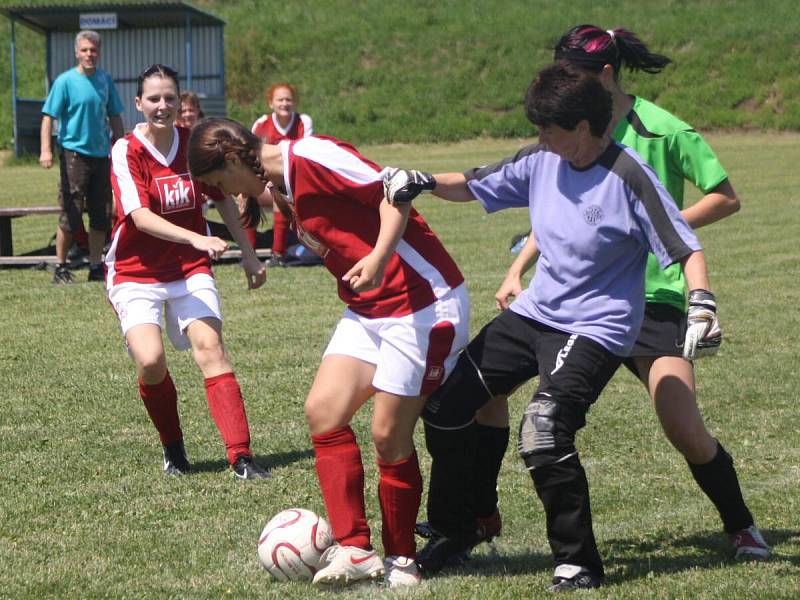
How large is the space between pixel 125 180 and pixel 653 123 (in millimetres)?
2590

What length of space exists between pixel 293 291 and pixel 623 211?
709 centimetres

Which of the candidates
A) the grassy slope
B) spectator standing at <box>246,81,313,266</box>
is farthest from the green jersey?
the grassy slope

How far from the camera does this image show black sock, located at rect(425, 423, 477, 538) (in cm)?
421

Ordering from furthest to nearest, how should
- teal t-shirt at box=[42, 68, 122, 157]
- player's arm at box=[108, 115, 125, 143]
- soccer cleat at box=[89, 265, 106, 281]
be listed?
player's arm at box=[108, 115, 125, 143]
soccer cleat at box=[89, 265, 106, 281]
teal t-shirt at box=[42, 68, 122, 157]

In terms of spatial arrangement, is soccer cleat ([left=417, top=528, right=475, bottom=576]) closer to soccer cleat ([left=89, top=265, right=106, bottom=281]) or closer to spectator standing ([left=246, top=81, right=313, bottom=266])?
soccer cleat ([left=89, top=265, right=106, bottom=281])

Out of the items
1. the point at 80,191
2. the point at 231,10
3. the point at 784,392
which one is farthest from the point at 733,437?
the point at 231,10

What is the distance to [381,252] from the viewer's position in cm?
391

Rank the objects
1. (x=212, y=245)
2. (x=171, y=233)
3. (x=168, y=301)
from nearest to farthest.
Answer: (x=212, y=245) < (x=171, y=233) < (x=168, y=301)

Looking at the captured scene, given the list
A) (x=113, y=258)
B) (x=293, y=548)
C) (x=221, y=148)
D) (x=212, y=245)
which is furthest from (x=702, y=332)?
(x=113, y=258)

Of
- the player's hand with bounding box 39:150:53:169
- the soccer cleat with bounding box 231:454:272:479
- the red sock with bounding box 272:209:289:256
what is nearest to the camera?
the soccer cleat with bounding box 231:454:272:479

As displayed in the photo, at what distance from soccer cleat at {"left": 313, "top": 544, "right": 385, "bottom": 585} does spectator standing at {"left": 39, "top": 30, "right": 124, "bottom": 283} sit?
761 cm

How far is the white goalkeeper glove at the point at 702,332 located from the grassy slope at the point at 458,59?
92.5 ft

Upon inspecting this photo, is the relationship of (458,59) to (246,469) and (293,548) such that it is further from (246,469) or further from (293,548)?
(293,548)

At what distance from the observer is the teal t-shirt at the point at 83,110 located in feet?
36.6
